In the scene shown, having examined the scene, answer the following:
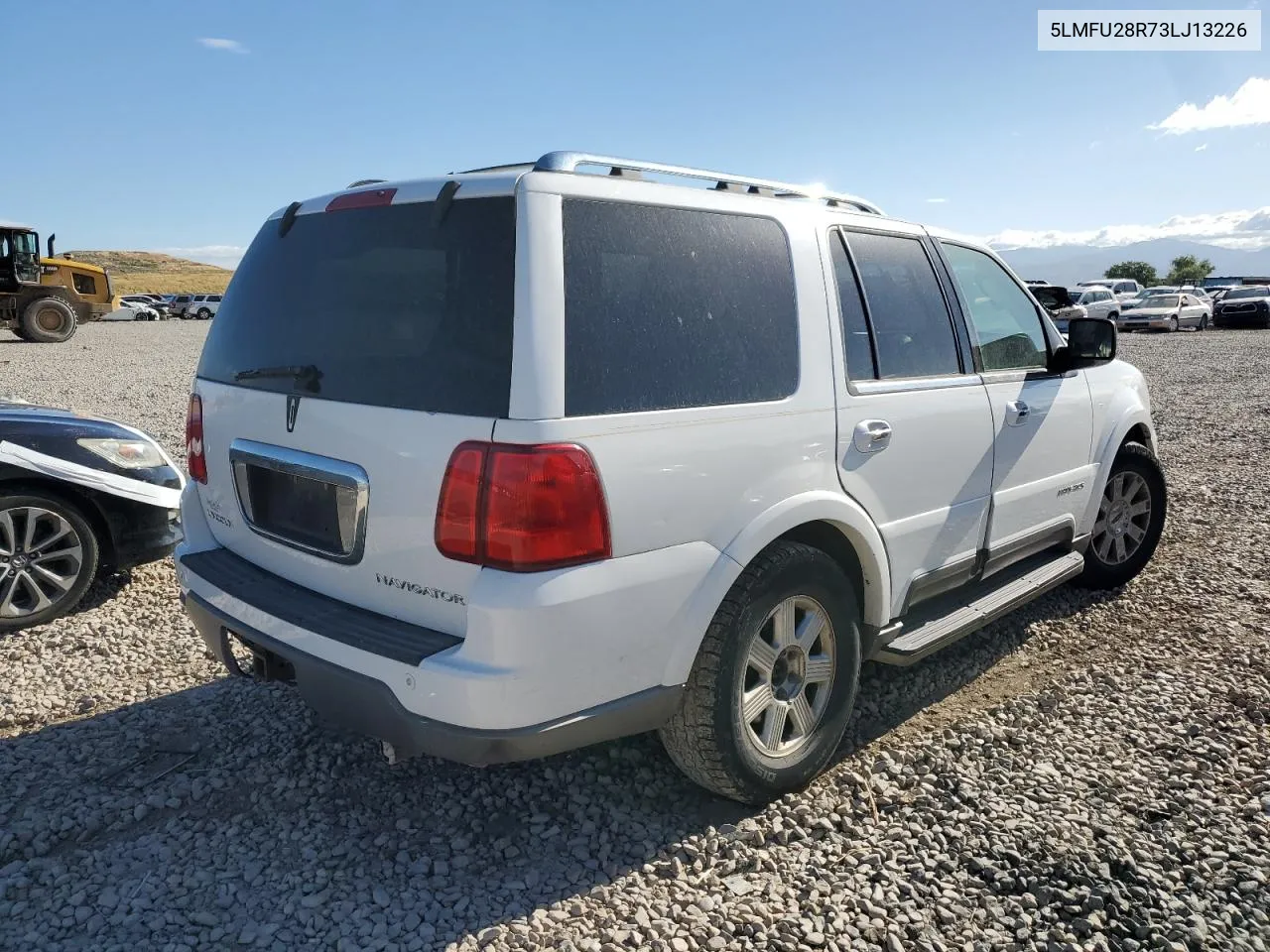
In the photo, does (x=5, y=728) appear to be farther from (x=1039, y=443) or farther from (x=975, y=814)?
(x=1039, y=443)

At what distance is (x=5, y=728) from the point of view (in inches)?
141

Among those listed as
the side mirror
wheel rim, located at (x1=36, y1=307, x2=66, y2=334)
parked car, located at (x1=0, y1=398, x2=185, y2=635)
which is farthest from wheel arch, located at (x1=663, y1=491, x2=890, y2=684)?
wheel rim, located at (x1=36, y1=307, x2=66, y2=334)

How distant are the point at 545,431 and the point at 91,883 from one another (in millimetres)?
1947

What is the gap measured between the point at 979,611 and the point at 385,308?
2.62 meters

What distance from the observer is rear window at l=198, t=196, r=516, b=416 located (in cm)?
238

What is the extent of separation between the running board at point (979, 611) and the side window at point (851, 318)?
102 centimetres

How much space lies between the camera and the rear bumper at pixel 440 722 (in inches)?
91.4

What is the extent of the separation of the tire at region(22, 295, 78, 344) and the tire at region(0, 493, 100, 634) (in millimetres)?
23616

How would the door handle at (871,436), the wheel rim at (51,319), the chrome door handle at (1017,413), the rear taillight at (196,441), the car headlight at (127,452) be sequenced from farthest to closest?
the wheel rim at (51,319), the car headlight at (127,452), the chrome door handle at (1017,413), the rear taillight at (196,441), the door handle at (871,436)

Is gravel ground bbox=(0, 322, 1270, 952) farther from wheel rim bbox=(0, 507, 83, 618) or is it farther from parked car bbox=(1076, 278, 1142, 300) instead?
parked car bbox=(1076, 278, 1142, 300)

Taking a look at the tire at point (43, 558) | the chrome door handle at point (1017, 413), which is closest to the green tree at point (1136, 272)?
the chrome door handle at point (1017, 413)

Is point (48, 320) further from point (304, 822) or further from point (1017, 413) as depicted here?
point (1017, 413)

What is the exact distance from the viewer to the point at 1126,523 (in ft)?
16.9

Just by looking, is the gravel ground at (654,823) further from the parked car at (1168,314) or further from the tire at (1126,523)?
the parked car at (1168,314)
